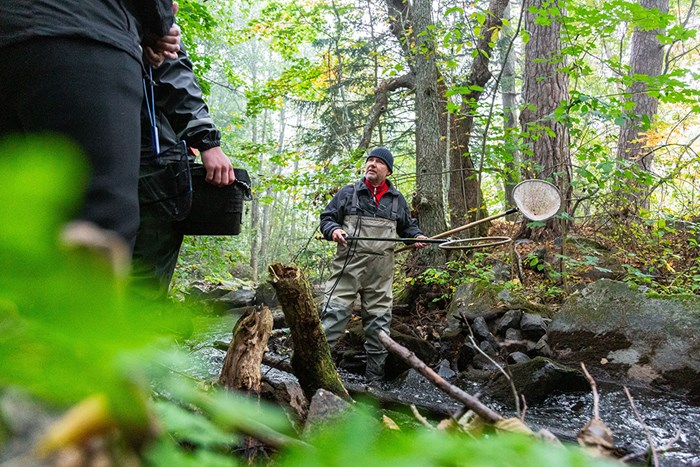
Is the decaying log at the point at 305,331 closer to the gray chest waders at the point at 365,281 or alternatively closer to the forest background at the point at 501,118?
the gray chest waders at the point at 365,281

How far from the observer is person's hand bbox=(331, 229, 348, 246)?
17.3 feet

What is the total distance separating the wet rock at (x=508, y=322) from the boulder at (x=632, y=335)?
521 mm

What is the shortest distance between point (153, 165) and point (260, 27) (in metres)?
9.18

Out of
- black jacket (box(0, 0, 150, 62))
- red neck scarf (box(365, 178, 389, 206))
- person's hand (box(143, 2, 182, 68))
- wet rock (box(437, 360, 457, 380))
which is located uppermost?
person's hand (box(143, 2, 182, 68))

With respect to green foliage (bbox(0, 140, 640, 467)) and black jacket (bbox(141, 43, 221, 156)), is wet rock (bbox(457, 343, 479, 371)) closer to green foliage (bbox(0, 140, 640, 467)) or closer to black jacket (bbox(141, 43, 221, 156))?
black jacket (bbox(141, 43, 221, 156))

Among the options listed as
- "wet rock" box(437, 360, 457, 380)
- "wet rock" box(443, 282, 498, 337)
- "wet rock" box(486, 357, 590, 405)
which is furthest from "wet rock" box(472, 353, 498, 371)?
"wet rock" box(486, 357, 590, 405)

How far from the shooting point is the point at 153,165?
6.81 ft

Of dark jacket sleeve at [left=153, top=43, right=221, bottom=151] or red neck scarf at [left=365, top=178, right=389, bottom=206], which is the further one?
red neck scarf at [left=365, top=178, right=389, bottom=206]

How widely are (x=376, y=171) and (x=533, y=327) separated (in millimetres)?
2695

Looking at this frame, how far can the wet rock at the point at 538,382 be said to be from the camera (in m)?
4.34

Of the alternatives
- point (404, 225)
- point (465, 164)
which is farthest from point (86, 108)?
point (465, 164)

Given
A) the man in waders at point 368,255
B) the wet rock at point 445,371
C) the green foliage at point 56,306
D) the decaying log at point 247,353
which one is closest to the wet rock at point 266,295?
the man in waders at point 368,255

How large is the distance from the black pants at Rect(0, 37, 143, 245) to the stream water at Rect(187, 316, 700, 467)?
198 centimetres

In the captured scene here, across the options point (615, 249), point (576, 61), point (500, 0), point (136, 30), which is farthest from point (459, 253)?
point (136, 30)
